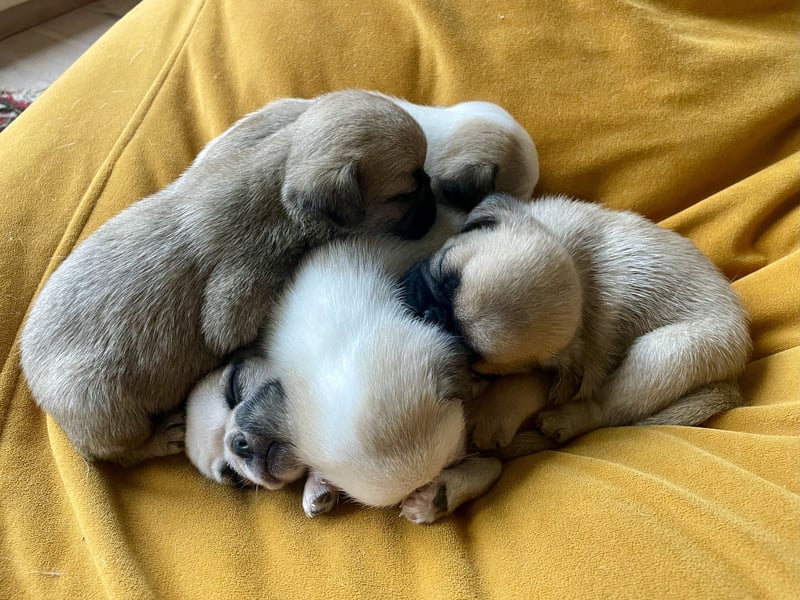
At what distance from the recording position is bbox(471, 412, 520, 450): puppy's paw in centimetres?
174

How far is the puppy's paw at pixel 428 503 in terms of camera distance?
1533mm

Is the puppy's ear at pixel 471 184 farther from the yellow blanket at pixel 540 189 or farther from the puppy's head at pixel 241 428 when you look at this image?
the puppy's head at pixel 241 428

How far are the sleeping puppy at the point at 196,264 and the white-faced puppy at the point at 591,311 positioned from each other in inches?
11.0

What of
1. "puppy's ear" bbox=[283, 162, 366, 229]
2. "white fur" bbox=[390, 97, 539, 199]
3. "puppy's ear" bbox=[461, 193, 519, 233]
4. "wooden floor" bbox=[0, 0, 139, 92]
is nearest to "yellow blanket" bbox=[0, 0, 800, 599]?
"white fur" bbox=[390, 97, 539, 199]

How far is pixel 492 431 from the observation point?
174 centimetres

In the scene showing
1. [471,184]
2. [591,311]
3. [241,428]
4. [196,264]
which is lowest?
[591,311]

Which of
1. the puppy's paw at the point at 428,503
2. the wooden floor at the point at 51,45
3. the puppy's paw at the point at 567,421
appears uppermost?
the wooden floor at the point at 51,45

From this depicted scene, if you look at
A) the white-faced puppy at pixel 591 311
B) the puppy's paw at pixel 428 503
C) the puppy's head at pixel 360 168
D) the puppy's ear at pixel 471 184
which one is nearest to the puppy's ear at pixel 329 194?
the puppy's head at pixel 360 168

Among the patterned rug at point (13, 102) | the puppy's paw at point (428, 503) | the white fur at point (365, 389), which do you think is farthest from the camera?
the patterned rug at point (13, 102)

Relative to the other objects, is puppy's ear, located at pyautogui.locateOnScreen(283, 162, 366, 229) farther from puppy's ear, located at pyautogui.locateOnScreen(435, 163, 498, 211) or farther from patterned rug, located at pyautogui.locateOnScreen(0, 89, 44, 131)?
patterned rug, located at pyautogui.locateOnScreen(0, 89, 44, 131)

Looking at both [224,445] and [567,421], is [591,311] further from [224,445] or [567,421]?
[224,445]

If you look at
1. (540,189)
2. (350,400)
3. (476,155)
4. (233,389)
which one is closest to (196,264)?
(233,389)

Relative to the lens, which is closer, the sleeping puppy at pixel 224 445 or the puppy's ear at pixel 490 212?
the sleeping puppy at pixel 224 445

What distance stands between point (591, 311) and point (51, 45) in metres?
3.74
